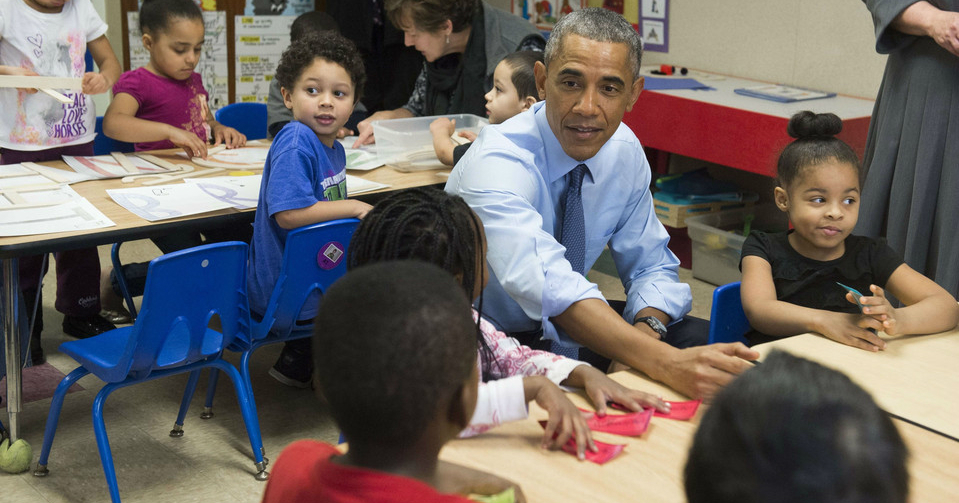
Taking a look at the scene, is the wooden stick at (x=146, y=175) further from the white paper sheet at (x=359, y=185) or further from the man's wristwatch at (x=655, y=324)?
the man's wristwatch at (x=655, y=324)

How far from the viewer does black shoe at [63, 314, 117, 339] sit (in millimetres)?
3250

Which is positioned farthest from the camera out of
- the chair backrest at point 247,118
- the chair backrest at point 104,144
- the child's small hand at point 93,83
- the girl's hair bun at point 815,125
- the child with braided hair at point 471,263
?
the chair backrest at point 247,118

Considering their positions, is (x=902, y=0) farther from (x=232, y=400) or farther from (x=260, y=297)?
(x=232, y=400)

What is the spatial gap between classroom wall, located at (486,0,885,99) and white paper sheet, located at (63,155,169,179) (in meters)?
2.71

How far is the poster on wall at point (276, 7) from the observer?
520 centimetres

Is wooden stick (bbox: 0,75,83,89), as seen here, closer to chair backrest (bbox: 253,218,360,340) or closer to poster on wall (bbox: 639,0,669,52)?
chair backrest (bbox: 253,218,360,340)

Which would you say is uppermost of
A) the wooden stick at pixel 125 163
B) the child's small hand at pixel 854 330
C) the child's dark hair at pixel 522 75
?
the child's dark hair at pixel 522 75

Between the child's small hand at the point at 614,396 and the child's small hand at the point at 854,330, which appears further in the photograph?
the child's small hand at the point at 854,330

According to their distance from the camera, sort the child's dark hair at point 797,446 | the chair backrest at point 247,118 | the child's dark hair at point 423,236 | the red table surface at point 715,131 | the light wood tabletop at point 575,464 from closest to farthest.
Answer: the child's dark hair at point 797,446, the light wood tabletop at point 575,464, the child's dark hair at point 423,236, the red table surface at point 715,131, the chair backrest at point 247,118

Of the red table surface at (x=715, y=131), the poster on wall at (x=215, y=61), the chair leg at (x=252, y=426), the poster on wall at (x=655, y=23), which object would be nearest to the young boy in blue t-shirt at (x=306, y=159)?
the chair leg at (x=252, y=426)

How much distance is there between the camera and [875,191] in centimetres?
253

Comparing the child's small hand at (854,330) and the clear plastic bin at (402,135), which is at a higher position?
the clear plastic bin at (402,135)

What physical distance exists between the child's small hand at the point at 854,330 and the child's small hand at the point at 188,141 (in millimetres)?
2036

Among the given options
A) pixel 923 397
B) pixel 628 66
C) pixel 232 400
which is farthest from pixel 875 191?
pixel 232 400
